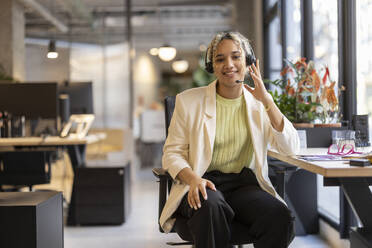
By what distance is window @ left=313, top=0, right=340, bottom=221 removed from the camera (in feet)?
11.6

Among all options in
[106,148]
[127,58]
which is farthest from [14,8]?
[106,148]

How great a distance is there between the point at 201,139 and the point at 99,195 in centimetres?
231

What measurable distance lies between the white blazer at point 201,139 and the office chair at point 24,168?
210 cm

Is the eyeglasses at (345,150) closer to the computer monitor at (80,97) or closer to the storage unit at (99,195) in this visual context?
the storage unit at (99,195)

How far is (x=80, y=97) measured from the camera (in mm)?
4648

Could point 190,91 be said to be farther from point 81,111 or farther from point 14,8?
point 14,8

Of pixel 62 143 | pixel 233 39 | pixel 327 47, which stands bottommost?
pixel 62 143

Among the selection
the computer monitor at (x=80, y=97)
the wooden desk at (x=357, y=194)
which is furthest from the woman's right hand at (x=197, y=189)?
the computer monitor at (x=80, y=97)

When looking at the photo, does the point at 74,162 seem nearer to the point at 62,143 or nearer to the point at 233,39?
the point at 62,143

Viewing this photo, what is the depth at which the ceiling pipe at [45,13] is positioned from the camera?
6.97 meters

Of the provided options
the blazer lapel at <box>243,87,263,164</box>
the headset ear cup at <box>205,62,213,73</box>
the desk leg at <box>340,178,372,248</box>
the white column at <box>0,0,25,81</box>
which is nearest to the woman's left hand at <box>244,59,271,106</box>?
the blazer lapel at <box>243,87,263,164</box>

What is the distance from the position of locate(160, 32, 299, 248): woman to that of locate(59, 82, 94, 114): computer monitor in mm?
2623

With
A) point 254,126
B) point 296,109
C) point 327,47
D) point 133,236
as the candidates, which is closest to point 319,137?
point 296,109

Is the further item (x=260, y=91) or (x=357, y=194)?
(x=260, y=91)
